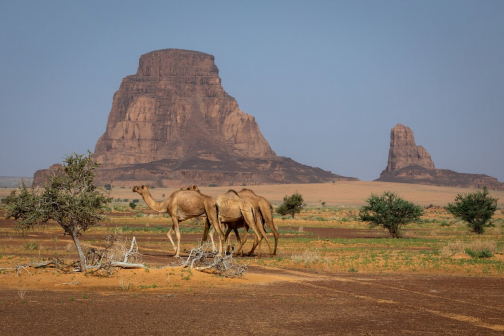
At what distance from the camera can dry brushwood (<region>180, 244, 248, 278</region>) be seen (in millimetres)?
17516

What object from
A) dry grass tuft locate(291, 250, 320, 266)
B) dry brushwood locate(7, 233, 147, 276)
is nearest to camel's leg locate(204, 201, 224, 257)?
dry grass tuft locate(291, 250, 320, 266)

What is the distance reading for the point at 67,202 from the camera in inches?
647

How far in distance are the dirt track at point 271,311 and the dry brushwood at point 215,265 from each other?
1.11 metres

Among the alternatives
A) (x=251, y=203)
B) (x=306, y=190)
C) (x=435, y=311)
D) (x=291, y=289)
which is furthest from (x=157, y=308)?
(x=306, y=190)

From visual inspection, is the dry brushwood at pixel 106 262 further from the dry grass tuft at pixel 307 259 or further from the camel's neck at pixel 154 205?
the dry grass tuft at pixel 307 259

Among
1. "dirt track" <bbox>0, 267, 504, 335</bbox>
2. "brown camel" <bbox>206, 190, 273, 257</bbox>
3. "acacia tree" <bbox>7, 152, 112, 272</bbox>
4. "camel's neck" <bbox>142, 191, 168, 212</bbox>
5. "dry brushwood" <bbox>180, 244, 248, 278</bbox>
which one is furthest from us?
"camel's neck" <bbox>142, 191, 168, 212</bbox>

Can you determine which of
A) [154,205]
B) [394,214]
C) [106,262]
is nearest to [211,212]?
[154,205]

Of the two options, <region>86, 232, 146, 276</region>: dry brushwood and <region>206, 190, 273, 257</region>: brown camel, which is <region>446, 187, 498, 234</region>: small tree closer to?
<region>206, 190, 273, 257</region>: brown camel

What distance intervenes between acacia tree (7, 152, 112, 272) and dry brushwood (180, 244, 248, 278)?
9.56 feet

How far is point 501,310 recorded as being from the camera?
13.6 meters

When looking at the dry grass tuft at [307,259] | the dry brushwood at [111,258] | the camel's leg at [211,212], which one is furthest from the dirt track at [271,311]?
the camel's leg at [211,212]

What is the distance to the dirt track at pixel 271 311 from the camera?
1125 centimetres

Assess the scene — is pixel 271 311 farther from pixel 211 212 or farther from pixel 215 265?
pixel 211 212

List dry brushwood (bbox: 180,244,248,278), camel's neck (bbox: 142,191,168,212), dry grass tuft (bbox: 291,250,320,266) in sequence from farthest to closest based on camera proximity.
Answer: camel's neck (bbox: 142,191,168,212) < dry grass tuft (bbox: 291,250,320,266) < dry brushwood (bbox: 180,244,248,278)
